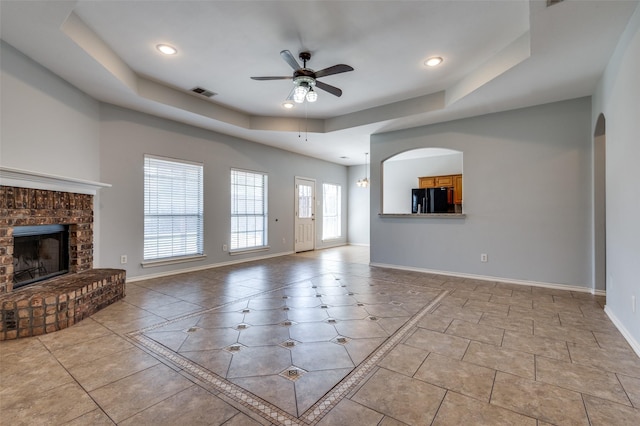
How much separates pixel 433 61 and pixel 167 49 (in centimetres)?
308

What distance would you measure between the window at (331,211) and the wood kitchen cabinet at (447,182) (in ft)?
8.49

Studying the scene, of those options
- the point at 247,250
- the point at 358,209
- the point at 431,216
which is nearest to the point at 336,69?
the point at 431,216

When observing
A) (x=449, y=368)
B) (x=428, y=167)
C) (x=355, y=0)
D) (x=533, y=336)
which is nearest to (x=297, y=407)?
(x=449, y=368)

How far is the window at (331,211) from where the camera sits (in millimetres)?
8969

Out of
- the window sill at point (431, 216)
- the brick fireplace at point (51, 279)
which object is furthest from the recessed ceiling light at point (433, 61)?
the brick fireplace at point (51, 279)

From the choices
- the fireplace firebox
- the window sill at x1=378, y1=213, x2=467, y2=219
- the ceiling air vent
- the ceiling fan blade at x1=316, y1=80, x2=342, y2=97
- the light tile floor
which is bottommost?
the light tile floor

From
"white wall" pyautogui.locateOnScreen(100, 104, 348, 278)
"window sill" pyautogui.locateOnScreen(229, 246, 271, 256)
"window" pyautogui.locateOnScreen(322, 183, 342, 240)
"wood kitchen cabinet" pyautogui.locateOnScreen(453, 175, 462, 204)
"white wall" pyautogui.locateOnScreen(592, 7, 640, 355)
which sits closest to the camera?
"white wall" pyautogui.locateOnScreen(592, 7, 640, 355)

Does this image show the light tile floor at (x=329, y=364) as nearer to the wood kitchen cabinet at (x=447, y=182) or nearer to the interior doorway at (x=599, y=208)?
the interior doorway at (x=599, y=208)

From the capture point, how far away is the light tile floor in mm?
1625

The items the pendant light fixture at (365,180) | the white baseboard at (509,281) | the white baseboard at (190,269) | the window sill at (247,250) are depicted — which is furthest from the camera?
the pendant light fixture at (365,180)

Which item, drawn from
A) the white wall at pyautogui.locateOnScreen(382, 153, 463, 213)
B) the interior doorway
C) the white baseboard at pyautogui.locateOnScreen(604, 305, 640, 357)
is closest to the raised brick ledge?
the white baseboard at pyautogui.locateOnScreen(604, 305, 640, 357)

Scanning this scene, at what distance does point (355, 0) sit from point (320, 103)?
8.13 feet

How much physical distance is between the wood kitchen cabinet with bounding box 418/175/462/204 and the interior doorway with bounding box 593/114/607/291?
3.61 metres

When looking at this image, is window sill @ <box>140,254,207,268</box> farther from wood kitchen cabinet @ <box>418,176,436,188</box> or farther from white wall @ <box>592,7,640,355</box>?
wood kitchen cabinet @ <box>418,176,436,188</box>
